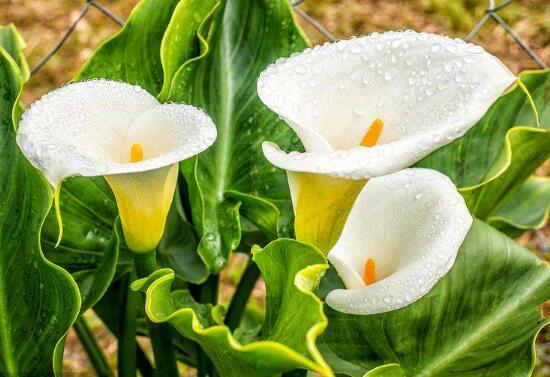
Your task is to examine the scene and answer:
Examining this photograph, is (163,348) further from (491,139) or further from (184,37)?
(491,139)

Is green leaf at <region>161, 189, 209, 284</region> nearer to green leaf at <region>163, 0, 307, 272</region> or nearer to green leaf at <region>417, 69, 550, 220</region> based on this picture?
green leaf at <region>163, 0, 307, 272</region>

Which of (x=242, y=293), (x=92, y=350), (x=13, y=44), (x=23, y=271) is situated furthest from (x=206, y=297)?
Answer: (x=13, y=44)

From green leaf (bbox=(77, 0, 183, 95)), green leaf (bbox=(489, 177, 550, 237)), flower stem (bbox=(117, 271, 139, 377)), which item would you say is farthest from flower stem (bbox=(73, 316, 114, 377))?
green leaf (bbox=(489, 177, 550, 237))

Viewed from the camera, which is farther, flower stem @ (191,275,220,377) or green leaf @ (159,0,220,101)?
flower stem @ (191,275,220,377)

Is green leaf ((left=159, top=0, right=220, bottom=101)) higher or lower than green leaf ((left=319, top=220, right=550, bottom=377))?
higher

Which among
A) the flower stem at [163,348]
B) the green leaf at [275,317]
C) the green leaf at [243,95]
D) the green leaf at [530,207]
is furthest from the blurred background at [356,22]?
the green leaf at [275,317]

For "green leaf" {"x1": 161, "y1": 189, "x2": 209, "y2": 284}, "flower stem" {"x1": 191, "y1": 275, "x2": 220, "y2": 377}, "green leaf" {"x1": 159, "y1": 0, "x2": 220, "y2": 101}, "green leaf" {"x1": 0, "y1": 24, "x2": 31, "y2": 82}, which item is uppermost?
"green leaf" {"x1": 159, "y1": 0, "x2": 220, "y2": 101}
